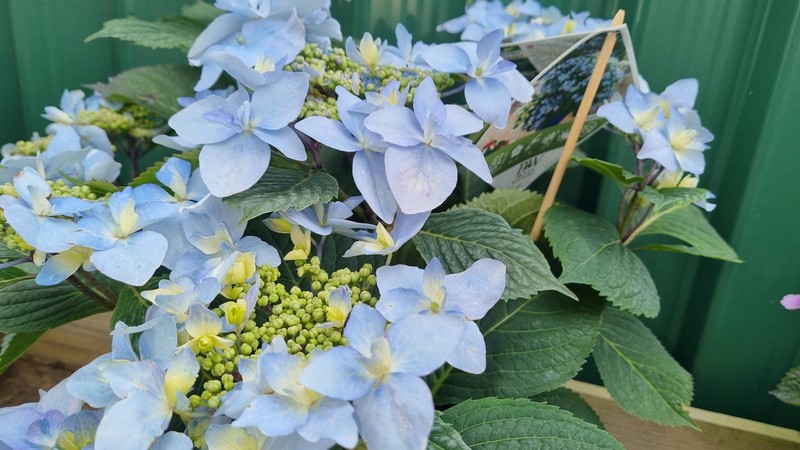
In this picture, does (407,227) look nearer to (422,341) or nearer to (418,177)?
(418,177)

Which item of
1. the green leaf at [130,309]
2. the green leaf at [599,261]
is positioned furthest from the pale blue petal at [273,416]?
the green leaf at [599,261]

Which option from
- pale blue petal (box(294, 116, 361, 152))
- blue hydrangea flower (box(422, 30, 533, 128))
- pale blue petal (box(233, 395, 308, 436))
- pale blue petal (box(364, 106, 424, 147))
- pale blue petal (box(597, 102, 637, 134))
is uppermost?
blue hydrangea flower (box(422, 30, 533, 128))

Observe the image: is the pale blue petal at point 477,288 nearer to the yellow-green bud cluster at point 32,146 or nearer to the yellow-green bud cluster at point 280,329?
the yellow-green bud cluster at point 280,329

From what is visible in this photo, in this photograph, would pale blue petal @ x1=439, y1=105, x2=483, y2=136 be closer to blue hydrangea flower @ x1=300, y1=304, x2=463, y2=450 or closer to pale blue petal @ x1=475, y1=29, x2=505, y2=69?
pale blue petal @ x1=475, y1=29, x2=505, y2=69

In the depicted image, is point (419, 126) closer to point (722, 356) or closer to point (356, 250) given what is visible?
point (356, 250)

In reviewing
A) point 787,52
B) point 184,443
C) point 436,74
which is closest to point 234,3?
point 436,74

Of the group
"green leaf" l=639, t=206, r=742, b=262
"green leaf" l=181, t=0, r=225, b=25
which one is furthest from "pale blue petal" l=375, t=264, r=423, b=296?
"green leaf" l=181, t=0, r=225, b=25
